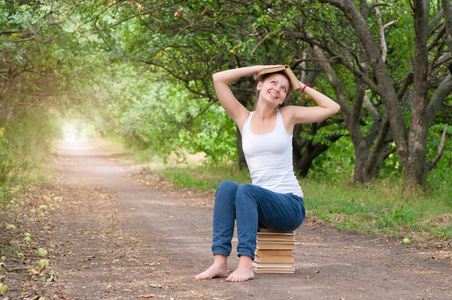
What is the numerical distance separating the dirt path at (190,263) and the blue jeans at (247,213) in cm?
33

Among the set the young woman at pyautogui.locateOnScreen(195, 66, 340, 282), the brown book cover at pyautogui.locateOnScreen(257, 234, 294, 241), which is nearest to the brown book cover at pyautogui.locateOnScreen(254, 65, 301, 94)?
the young woman at pyautogui.locateOnScreen(195, 66, 340, 282)

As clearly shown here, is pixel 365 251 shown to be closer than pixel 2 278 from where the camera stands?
No

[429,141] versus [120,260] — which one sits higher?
[429,141]

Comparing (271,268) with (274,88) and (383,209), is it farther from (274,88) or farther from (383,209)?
(383,209)

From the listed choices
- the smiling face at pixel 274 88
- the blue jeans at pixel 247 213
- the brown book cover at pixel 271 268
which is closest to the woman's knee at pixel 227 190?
the blue jeans at pixel 247 213

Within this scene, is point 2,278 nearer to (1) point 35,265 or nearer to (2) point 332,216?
(1) point 35,265

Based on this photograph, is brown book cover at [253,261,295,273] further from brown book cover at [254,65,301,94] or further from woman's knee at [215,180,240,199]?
brown book cover at [254,65,301,94]

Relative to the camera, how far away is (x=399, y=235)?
23.2 feet

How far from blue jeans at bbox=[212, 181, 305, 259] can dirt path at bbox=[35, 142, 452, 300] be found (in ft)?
1.08

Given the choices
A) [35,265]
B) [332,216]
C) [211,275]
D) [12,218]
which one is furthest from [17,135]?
[211,275]

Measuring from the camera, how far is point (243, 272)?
4.29 meters

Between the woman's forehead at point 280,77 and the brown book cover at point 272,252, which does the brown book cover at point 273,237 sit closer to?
the brown book cover at point 272,252

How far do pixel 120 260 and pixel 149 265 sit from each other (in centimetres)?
42

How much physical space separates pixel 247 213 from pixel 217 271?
1.85 feet
